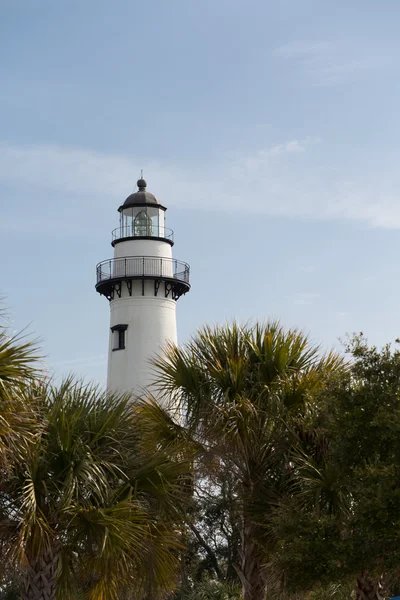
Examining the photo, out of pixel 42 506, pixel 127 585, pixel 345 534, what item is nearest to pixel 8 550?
pixel 42 506

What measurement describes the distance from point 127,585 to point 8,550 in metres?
2.16

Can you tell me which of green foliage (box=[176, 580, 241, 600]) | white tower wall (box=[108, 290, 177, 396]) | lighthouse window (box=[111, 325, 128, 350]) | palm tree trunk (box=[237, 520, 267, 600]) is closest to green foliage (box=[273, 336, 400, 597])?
palm tree trunk (box=[237, 520, 267, 600])

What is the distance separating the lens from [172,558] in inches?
573

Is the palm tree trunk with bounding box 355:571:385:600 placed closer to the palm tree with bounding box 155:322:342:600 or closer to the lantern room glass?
the palm tree with bounding box 155:322:342:600

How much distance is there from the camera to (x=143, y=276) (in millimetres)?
34812

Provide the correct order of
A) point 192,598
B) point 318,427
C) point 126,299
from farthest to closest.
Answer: point 126,299 < point 192,598 < point 318,427

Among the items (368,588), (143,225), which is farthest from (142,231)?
(368,588)

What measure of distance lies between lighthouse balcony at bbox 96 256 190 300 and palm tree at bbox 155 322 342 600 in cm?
1818

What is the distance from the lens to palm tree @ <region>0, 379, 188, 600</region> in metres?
13.0

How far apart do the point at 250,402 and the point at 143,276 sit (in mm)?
19373

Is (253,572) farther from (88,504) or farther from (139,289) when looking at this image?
(139,289)

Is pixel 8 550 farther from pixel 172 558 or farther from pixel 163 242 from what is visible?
pixel 163 242

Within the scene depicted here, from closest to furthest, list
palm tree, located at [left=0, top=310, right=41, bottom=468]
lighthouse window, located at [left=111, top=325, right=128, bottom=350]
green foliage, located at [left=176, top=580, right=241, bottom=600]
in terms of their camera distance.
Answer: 1. palm tree, located at [left=0, top=310, right=41, bottom=468]
2. green foliage, located at [left=176, top=580, right=241, bottom=600]
3. lighthouse window, located at [left=111, top=325, right=128, bottom=350]

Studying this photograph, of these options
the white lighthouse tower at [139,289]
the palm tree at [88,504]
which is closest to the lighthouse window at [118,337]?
the white lighthouse tower at [139,289]
